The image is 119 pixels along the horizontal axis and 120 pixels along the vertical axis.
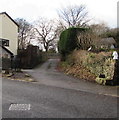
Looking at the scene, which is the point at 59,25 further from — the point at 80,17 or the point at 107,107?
the point at 107,107

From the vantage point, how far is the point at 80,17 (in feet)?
177

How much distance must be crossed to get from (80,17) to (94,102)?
45.6 m

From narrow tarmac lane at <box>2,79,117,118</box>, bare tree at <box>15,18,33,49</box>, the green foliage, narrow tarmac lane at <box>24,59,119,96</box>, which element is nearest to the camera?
narrow tarmac lane at <box>2,79,117,118</box>

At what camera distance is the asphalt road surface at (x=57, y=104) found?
304 inches

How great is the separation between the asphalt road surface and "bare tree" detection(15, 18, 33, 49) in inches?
1874

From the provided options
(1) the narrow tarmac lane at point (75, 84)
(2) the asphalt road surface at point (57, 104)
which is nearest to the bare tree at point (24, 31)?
(1) the narrow tarmac lane at point (75, 84)

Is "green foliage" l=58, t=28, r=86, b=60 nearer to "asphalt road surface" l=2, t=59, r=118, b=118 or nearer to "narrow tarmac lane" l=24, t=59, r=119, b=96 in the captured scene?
"narrow tarmac lane" l=24, t=59, r=119, b=96

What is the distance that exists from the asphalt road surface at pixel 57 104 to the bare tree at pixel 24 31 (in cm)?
4761

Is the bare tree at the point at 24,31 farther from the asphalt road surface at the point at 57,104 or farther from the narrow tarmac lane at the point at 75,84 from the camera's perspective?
the asphalt road surface at the point at 57,104

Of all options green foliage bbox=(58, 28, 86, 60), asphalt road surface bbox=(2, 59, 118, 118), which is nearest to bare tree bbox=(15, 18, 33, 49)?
green foliage bbox=(58, 28, 86, 60)

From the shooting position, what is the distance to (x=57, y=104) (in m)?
9.16

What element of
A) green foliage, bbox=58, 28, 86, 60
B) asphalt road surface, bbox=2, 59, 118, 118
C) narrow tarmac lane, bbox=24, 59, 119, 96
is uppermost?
green foliage, bbox=58, 28, 86, 60

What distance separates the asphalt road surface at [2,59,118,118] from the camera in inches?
304

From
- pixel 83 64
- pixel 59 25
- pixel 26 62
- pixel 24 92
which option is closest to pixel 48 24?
pixel 59 25
